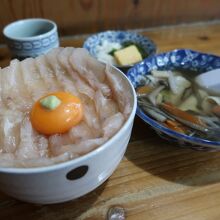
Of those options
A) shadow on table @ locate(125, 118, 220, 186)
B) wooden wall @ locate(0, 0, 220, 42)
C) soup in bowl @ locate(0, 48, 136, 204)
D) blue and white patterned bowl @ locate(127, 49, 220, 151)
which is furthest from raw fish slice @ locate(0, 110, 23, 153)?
wooden wall @ locate(0, 0, 220, 42)

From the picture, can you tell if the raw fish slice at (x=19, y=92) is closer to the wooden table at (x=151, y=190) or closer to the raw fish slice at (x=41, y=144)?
the raw fish slice at (x=41, y=144)

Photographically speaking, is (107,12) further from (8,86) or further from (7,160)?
(7,160)

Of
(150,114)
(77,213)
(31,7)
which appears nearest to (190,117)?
(150,114)

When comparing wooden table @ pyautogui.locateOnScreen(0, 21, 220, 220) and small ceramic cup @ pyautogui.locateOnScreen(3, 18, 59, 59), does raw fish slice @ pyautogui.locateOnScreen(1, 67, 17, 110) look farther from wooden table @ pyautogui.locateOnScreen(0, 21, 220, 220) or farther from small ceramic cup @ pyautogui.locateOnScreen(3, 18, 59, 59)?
small ceramic cup @ pyautogui.locateOnScreen(3, 18, 59, 59)

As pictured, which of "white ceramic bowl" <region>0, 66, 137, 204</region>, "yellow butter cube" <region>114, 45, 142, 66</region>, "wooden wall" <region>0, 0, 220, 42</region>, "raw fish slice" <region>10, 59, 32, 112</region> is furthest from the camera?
"wooden wall" <region>0, 0, 220, 42</region>

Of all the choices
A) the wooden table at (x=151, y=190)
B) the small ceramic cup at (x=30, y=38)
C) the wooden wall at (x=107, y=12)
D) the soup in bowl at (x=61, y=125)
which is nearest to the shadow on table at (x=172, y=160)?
the wooden table at (x=151, y=190)

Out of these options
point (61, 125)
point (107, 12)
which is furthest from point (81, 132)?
point (107, 12)

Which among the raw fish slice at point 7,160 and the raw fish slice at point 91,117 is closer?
the raw fish slice at point 7,160
